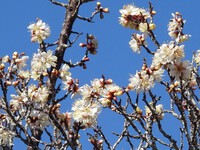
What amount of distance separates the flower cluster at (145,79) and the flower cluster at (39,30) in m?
1.85

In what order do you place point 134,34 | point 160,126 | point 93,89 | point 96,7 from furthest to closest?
point 96,7 → point 134,34 → point 93,89 → point 160,126

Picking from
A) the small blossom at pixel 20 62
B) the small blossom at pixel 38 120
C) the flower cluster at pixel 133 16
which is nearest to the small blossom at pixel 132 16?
the flower cluster at pixel 133 16

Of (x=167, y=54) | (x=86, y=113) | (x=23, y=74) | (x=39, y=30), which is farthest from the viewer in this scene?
(x=39, y=30)

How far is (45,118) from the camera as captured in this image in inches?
210

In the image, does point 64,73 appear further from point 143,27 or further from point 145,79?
point 145,79

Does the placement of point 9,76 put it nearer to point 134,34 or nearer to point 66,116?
point 66,116

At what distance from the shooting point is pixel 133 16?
16.8 feet

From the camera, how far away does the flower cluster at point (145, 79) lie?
14.7ft

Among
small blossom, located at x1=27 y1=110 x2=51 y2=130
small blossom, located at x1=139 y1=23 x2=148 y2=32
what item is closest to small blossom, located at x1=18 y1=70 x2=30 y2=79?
small blossom, located at x1=27 y1=110 x2=51 y2=130

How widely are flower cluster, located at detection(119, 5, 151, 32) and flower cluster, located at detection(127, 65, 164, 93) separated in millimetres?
783

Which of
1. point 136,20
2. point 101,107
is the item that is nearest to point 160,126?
point 101,107

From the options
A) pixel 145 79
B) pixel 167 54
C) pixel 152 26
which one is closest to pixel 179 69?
pixel 167 54

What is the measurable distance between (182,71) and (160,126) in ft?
1.87

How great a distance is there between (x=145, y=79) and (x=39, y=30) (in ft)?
6.52
